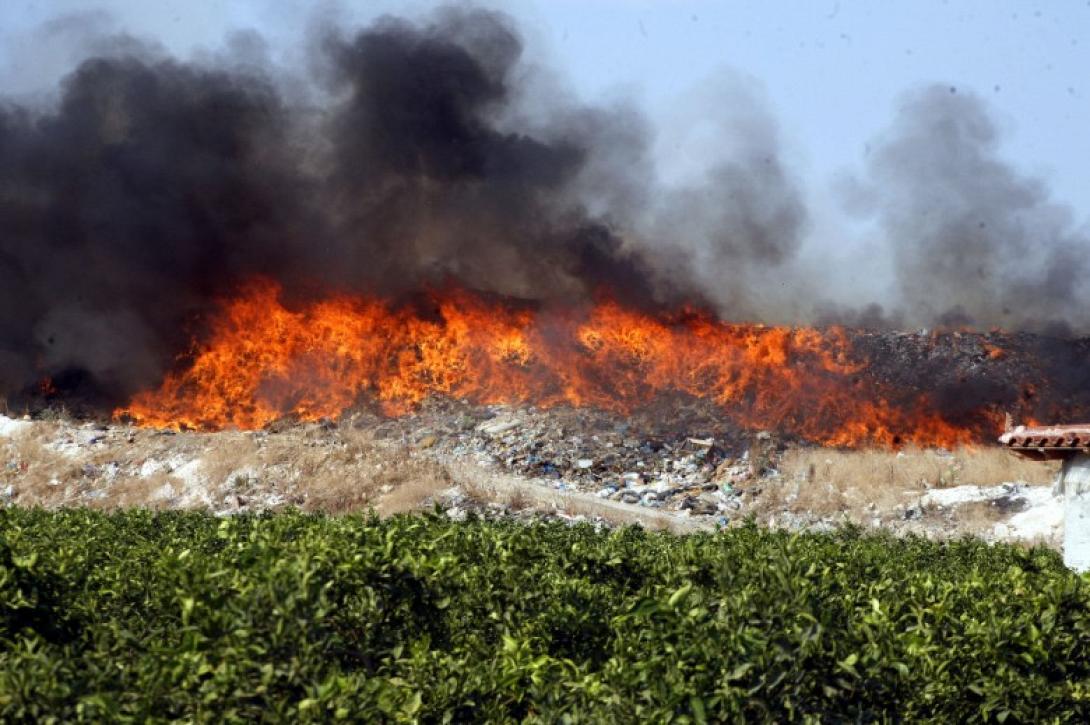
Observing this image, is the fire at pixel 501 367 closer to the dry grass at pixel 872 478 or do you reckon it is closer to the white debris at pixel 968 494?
the dry grass at pixel 872 478

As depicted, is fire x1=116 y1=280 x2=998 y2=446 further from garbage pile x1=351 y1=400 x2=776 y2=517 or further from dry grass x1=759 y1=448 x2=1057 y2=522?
dry grass x1=759 y1=448 x2=1057 y2=522

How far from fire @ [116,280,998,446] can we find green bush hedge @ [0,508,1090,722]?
19.5 metres

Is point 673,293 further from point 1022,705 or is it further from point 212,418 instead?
point 1022,705

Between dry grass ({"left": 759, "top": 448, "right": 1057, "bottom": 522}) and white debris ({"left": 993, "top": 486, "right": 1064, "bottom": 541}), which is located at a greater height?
dry grass ({"left": 759, "top": 448, "right": 1057, "bottom": 522})

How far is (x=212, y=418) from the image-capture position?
26453mm

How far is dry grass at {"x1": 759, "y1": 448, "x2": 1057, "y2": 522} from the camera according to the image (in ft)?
Answer: 62.1

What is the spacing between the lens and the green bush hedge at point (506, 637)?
452 centimetres

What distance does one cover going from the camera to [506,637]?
16.8 feet

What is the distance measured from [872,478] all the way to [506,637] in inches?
639

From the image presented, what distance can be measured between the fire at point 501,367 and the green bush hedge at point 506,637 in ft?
63.9

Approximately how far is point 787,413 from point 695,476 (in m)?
5.35

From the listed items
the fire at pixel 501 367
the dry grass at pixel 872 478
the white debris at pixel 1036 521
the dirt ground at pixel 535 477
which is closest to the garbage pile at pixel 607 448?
the dirt ground at pixel 535 477

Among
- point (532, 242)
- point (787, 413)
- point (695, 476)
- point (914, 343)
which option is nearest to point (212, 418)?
point (532, 242)

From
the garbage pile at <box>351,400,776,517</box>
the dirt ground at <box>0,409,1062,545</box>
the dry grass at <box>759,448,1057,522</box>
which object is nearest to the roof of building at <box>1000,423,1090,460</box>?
the dirt ground at <box>0,409,1062,545</box>
